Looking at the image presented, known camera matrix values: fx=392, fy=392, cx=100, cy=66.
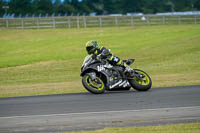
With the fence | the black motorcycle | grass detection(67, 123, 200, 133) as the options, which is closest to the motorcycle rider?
the black motorcycle

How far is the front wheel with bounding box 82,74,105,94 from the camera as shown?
11250mm

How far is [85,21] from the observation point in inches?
1918

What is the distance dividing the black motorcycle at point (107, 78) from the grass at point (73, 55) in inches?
95.2

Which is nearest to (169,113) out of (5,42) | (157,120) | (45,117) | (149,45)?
(157,120)

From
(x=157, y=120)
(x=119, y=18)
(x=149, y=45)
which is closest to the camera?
(x=157, y=120)

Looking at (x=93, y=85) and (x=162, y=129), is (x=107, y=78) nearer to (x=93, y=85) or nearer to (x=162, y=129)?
(x=93, y=85)

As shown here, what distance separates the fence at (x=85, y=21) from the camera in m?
47.6

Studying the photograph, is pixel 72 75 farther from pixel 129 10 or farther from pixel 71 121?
pixel 129 10

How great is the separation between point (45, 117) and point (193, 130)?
10.7ft

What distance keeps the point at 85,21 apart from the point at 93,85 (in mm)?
37894

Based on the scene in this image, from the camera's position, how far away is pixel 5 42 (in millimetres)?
39000

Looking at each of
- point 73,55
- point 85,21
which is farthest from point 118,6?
point 73,55

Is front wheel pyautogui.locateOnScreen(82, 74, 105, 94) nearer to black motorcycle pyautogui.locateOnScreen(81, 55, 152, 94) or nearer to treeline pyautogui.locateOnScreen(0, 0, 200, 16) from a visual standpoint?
black motorcycle pyautogui.locateOnScreen(81, 55, 152, 94)

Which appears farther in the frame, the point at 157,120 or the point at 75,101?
the point at 75,101
